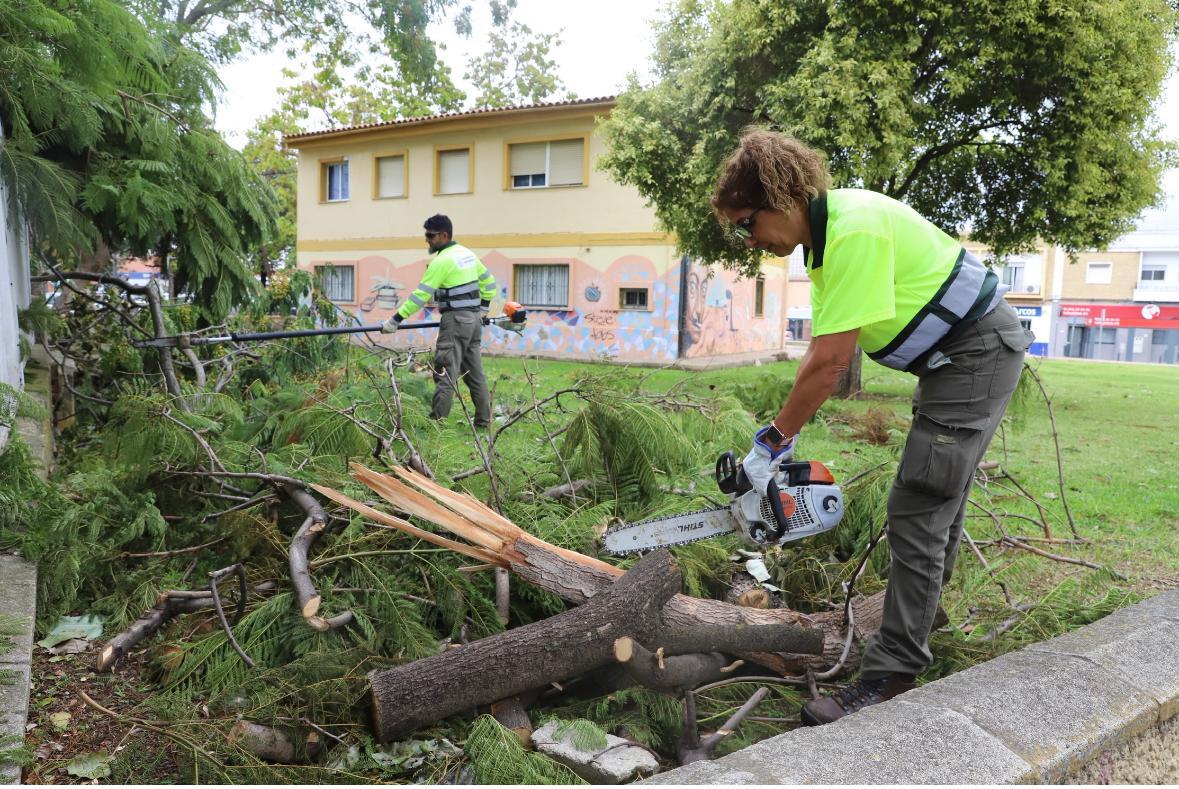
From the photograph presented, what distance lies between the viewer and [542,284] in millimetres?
18750

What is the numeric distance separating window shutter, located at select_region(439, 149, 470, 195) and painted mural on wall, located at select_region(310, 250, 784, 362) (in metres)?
1.74

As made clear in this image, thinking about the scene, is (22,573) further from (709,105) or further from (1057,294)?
(1057,294)

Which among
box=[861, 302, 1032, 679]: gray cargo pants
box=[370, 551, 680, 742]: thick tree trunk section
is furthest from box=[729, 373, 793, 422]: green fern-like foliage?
box=[370, 551, 680, 742]: thick tree trunk section

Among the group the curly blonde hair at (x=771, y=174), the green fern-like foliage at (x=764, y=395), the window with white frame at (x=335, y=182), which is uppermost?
the window with white frame at (x=335, y=182)

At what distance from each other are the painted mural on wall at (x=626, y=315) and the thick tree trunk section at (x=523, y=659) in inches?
572

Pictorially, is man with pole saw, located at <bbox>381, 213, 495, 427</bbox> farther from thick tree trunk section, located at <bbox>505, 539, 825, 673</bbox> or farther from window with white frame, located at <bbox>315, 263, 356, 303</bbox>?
window with white frame, located at <bbox>315, 263, 356, 303</bbox>

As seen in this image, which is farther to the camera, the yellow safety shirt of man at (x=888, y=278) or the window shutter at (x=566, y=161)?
the window shutter at (x=566, y=161)

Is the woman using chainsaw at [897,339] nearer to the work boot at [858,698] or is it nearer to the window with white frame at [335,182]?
the work boot at [858,698]

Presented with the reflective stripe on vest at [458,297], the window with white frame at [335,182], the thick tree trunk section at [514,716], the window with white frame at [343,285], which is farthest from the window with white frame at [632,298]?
the thick tree trunk section at [514,716]

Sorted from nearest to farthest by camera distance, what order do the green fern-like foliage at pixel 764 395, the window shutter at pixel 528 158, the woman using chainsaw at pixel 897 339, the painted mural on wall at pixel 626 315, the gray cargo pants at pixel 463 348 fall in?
the woman using chainsaw at pixel 897 339 → the gray cargo pants at pixel 463 348 → the green fern-like foliage at pixel 764 395 → the painted mural on wall at pixel 626 315 → the window shutter at pixel 528 158

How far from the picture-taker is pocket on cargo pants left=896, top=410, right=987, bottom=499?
7.44ft

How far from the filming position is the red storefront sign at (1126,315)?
40500 mm

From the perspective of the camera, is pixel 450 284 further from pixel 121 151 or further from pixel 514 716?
pixel 514 716

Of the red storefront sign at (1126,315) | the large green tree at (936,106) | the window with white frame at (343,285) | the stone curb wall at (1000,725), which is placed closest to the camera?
the stone curb wall at (1000,725)
